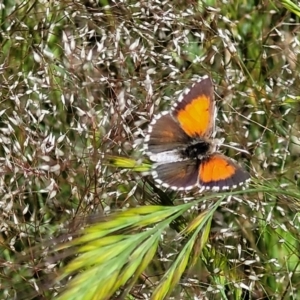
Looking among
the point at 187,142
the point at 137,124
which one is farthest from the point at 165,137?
the point at 137,124

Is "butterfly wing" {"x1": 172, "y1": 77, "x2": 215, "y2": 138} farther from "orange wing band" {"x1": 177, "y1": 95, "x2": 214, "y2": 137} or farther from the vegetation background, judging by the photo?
the vegetation background

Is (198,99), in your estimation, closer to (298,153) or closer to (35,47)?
(298,153)

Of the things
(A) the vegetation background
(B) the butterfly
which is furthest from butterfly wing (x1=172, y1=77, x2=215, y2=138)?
(A) the vegetation background

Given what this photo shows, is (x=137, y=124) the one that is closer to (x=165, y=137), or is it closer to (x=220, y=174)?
(x=165, y=137)

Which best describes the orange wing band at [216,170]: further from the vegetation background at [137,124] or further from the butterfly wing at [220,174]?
the vegetation background at [137,124]

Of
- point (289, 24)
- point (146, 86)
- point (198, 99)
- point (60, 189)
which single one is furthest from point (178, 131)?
point (289, 24)
